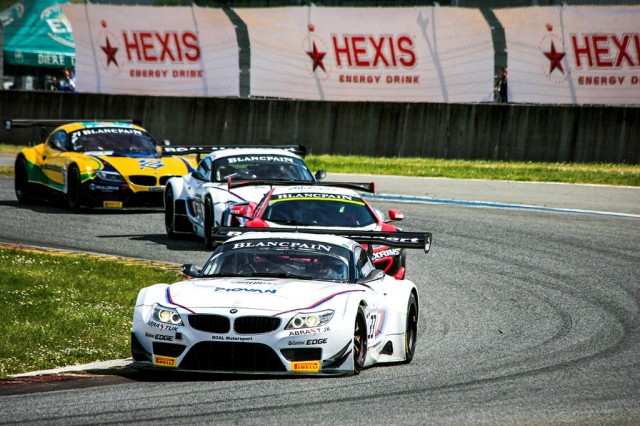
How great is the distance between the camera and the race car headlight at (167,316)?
8516mm

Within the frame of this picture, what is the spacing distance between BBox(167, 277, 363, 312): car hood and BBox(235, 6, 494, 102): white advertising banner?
53.1ft

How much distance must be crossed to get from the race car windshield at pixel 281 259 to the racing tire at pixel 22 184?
11798mm

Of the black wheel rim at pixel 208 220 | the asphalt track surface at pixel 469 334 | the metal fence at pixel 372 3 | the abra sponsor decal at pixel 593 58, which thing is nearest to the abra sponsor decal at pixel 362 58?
the abra sponsor decal at pixel 593 58

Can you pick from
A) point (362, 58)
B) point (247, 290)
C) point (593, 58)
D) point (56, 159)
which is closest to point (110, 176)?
point (56, 159)

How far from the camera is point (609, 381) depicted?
335 inches

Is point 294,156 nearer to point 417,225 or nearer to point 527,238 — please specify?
point 417,225

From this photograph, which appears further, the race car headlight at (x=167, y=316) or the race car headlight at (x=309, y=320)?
the race car headlight at (x=167, y=316)

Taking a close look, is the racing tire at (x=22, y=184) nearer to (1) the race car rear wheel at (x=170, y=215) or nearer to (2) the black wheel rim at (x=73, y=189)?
(2) the black wheel rim at (x=73, y=189)

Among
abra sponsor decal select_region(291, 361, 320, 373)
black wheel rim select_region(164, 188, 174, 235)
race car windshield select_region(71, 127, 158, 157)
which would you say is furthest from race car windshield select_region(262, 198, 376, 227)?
race car windshield select_region(71, 127, 158, 157)

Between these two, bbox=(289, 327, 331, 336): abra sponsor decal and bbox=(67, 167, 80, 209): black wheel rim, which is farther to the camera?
bbox=(67, 167, 80, 209): black wheel rim

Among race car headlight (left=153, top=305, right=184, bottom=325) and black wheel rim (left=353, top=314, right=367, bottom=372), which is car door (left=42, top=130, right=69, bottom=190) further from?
black wheel rim (left=353, top=314, right=367, bottom=372)

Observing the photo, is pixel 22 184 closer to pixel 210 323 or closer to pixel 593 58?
pixel 593 58

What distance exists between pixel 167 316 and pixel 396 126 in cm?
1782

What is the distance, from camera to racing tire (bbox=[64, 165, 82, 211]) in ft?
64.3
